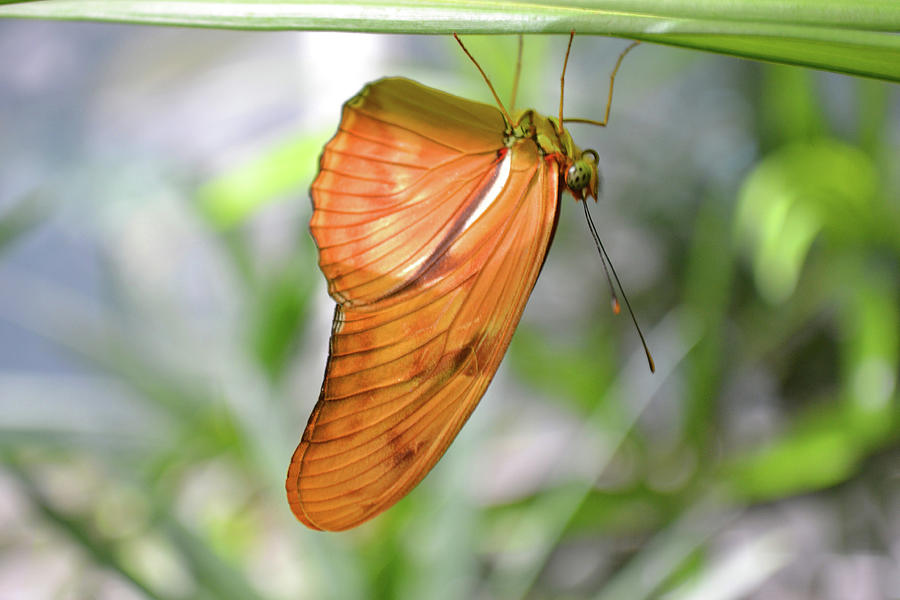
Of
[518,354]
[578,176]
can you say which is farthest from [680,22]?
[518,354]

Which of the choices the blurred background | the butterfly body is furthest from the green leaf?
the blurred background

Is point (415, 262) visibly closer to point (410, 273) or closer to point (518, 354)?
point (410, 273)

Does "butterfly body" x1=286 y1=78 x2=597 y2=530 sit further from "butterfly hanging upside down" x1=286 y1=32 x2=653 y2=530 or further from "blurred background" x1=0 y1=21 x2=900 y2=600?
"blurred background" x1=0 y1=21 x2=900 y2=600

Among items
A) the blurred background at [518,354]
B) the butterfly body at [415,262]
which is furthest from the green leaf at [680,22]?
the blurred background at [518,354]

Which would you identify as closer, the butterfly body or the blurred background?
the butterfly body

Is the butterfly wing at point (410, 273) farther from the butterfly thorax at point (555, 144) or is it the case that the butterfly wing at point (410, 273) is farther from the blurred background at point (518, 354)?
the blurred background at point (518, 354)

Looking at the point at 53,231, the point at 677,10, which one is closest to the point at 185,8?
the point at 677,10

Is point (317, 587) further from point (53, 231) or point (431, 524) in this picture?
point (53, 231)

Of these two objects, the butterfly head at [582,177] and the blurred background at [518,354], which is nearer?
the butterfly head at [582,177]
